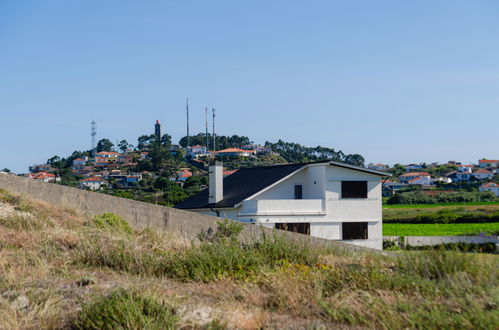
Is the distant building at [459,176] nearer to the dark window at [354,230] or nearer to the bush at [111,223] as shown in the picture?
the dark window at [354,230]

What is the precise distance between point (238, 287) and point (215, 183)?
28.0 metres

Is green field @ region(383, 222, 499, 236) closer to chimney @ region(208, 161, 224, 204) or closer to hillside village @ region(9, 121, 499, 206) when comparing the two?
hillside village @ region(9, 121, 499, 206)

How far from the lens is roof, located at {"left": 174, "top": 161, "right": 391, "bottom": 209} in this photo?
35125 mm

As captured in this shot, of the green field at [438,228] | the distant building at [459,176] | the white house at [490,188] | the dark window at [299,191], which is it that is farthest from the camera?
the distant building at [459,176]

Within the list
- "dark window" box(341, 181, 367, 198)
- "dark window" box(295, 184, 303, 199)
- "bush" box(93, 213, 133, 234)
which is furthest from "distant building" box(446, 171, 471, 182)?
"bush" box(93, 213, 133, 234)

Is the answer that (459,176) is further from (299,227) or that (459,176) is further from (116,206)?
(116,206)

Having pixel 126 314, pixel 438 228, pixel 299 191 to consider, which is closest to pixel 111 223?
pixel 126 314

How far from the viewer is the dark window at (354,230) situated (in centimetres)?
3491

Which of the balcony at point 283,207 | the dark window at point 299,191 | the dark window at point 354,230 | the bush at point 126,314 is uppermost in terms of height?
the dark window at point 299,191

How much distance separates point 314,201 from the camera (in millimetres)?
34000

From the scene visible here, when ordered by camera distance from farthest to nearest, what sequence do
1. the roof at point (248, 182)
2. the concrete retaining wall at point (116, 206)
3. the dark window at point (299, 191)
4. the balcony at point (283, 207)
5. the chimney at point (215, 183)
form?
the chimney at point (215, 183) → the dark window at point (299, 191) → the roof at point (248, 182) → the balcony at point (283, 207) → the concrete retaining wall at point (116, 206)

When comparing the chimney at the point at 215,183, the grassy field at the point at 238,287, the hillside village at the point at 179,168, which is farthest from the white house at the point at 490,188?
the grassy field at the point at 238,287

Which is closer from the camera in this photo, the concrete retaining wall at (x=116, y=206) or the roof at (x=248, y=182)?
the concrete retaining wall at (x=116, y=206)

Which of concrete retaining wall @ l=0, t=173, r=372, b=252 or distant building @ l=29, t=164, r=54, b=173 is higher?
distant building @ l=29, t=164, r=54, b=173
